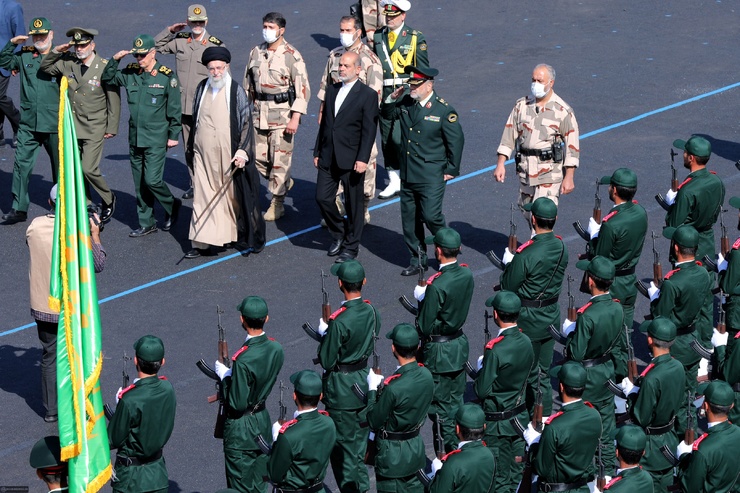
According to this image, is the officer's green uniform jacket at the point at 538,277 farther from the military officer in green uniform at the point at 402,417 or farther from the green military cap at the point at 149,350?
the green military cap at the point at 149,350

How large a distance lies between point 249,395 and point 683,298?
3.66 metres

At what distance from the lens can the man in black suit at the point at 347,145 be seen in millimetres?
14305

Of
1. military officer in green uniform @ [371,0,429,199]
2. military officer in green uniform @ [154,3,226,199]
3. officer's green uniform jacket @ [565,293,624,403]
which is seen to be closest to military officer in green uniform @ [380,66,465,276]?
military officer in green uniform @ [371,0,429,199]

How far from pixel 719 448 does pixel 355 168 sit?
19.8ft

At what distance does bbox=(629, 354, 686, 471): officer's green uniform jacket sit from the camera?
9.98 meters

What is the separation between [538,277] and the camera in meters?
11.6

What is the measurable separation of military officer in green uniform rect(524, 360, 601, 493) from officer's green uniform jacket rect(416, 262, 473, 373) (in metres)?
1.81

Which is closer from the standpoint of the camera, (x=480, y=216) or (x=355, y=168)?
(x=355, y=168)

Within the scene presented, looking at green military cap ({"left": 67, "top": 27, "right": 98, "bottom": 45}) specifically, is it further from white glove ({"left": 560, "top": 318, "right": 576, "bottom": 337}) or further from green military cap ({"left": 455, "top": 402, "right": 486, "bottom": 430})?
green military cap ({"left": 455, "top": 402, "right": 486, "bottom": 430})

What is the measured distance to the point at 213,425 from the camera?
11586 millimetres

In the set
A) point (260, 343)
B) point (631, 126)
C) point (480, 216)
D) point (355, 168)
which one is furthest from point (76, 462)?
point (631, 126)

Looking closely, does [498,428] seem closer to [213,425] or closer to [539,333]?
[539,333]

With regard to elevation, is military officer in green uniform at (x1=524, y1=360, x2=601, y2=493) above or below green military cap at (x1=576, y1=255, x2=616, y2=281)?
below

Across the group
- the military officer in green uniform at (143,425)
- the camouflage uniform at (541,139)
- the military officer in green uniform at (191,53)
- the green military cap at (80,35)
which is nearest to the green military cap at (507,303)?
the military officer in green uniform at (143,425)
